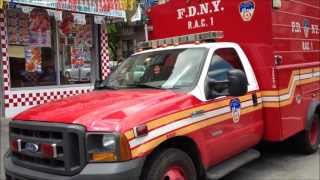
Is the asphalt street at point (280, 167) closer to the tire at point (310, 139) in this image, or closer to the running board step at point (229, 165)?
the tire at point (310, 139)

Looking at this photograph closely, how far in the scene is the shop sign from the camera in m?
11.2

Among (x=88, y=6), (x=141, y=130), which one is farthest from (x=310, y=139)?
(x=88, y=6)

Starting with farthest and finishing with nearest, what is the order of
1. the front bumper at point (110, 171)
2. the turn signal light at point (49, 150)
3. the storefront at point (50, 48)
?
the storefront at point (50, 48) → the turn signal light at point (49, 150) → the front bumper at point (110, 171)

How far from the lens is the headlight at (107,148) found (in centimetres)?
450

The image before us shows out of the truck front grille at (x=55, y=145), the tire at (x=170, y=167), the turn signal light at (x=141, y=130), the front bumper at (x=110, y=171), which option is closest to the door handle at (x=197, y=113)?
the tire at (x=170, y=167)

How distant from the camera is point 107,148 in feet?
14.9

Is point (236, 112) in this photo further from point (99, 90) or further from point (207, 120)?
point (99, 90)

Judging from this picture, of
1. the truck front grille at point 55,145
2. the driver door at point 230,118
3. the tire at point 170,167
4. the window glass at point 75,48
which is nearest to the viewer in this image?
the truck front grille at point 55,145

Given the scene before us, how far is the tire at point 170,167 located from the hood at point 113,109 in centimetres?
40

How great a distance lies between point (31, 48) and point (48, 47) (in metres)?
0.53

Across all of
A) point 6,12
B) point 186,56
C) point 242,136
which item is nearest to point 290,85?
point 242,136

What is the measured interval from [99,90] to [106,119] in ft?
5.49

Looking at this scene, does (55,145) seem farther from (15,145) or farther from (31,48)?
(31,48)

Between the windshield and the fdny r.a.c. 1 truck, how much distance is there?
0.01 metres
